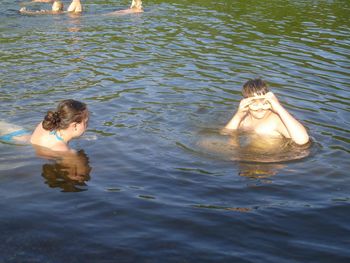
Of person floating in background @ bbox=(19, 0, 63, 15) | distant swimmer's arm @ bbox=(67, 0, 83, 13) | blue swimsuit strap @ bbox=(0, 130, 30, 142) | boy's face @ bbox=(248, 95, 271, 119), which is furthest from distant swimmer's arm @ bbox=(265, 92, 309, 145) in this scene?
person floating in background @ bbox=(19, 0, 63, 15)

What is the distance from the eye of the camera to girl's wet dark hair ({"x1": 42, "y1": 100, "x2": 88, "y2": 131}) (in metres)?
7.79

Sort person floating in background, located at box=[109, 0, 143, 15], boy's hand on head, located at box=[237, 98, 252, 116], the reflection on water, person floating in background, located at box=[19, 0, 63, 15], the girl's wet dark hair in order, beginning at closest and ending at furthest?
the reflection on water, the girl's wet dark hair, boy's hand on head, located at box=[237, 98, 252, 116], person floating in background, located at box=[19, 0, 63, 15], person floating in background, located at box=[109, 0, 143, 15]

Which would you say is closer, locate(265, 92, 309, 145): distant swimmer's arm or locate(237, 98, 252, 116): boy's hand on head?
locate(265, 92, 309, 145): distant swimmer's arm

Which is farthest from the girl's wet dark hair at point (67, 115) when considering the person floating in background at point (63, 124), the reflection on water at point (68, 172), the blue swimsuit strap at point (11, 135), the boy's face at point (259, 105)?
the boy's face at point (259, 105)

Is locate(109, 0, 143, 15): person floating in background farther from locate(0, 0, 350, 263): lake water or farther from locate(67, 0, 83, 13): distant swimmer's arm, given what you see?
locate(0, 0, 350, 263): lake water

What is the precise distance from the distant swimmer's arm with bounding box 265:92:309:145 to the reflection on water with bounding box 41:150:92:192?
10.6 ft

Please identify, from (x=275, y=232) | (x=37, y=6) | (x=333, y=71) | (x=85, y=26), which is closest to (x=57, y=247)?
(x=275, y=232)

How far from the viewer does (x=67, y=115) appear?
7.80m

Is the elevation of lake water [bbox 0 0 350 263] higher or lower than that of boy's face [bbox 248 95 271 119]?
lower

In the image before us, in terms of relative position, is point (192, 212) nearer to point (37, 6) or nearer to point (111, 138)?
point (111, 138)

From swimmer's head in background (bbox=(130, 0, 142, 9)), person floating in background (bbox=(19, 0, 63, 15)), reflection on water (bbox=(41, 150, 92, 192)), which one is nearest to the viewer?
reflection on water (bbox=(41, 150, 92, 192))

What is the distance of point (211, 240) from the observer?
5781 millimetres

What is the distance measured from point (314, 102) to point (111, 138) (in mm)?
5191

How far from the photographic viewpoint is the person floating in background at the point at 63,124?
25.6 feet
